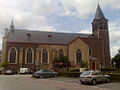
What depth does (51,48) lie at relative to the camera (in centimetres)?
4369

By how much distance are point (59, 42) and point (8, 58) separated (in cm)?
1579

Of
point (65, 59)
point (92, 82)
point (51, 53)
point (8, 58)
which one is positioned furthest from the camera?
point (51, 53)

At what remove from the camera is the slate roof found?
43188mm

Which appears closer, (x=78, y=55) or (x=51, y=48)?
(x=78, y=55)

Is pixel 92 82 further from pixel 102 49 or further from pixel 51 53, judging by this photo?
pixel 102 49

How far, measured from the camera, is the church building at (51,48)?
4103 cm

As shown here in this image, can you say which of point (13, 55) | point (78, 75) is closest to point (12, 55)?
point (13, 55)

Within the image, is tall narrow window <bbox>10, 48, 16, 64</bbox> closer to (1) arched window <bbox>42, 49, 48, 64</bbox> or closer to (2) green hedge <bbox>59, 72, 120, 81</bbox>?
(1) arched window <bbox>42, 49, 48, 64</bbox>

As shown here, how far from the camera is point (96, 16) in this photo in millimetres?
50625

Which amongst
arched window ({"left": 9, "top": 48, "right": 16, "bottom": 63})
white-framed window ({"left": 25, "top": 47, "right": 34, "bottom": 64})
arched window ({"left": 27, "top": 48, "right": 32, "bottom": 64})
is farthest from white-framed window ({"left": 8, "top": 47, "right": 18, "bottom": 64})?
arched window ({"left": 27, "top": 48, "right": 32, "bottom": 64})

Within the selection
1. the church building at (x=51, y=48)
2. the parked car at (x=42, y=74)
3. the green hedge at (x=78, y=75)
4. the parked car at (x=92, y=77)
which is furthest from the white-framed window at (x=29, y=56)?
the parked car at (x=92, y=77)

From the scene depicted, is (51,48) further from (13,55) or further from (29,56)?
(13,55)

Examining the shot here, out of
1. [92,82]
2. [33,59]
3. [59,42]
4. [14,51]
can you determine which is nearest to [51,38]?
[59,42]

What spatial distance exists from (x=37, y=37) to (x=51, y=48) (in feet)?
20.0
